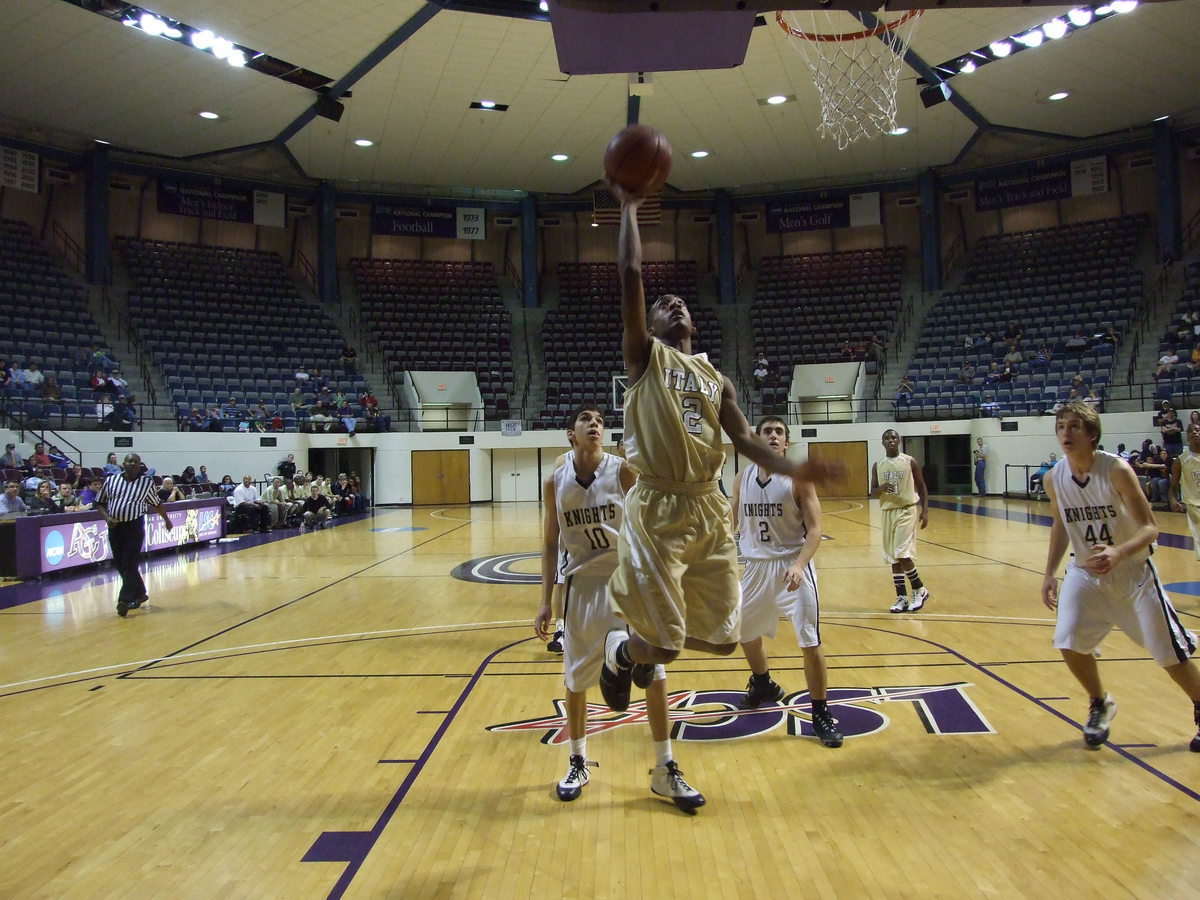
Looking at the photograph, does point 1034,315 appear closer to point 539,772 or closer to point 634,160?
point 539,772

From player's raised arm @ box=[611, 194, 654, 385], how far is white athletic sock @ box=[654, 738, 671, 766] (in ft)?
5.85

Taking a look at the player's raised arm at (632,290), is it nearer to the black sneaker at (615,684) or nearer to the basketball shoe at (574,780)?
the black sneaker at (615,684)

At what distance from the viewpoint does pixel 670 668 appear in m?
5.81

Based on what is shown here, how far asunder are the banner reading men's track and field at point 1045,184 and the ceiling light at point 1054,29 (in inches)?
Answer: 390

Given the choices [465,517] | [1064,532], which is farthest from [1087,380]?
[1064,532]

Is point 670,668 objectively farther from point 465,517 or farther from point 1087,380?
point 1087,380

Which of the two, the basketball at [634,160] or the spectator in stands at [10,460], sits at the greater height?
the basketball at [634,160]

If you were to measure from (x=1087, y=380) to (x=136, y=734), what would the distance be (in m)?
24.6

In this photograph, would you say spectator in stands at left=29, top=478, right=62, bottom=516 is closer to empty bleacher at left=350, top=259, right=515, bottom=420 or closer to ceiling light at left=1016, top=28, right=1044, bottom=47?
empty bleacher at left=350, top=259, right=515, bottom=420

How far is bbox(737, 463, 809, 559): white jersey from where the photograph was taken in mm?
4906

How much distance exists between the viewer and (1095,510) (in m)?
4.14

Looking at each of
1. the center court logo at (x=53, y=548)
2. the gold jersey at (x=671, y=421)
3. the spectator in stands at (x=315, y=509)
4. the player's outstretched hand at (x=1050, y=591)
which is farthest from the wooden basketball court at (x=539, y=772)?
the spectator in stands at (x=315, y=509)

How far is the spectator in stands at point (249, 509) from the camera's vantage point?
17.3m

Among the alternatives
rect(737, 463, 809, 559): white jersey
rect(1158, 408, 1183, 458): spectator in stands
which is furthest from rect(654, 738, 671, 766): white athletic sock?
rect(1158, 408, 1183, 458): spectator in stands
